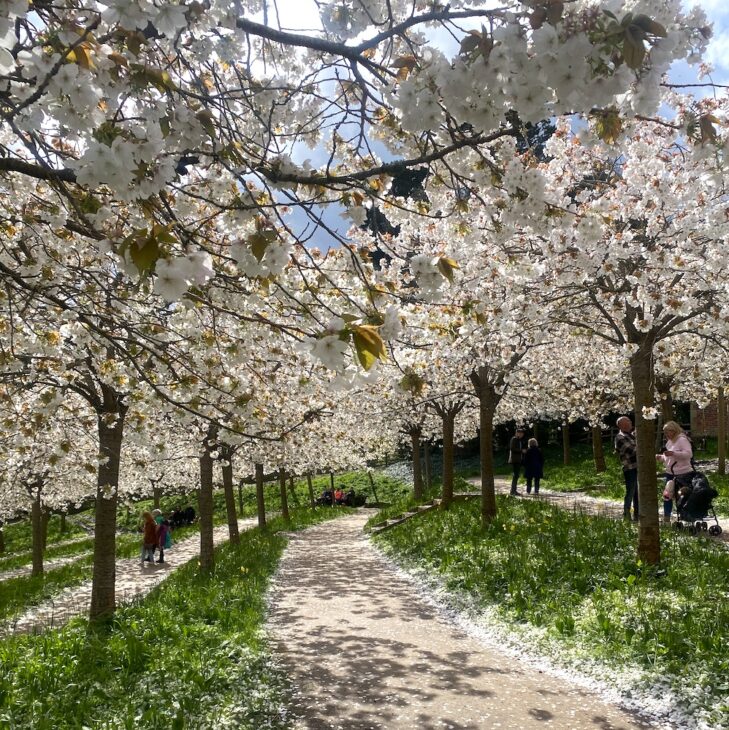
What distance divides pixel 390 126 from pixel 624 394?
65.9 feet

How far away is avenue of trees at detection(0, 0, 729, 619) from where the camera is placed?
217 centimetres

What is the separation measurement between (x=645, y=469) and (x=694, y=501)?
1999 millimetres

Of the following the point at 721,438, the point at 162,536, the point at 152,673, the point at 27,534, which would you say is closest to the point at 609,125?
the point at 152,673

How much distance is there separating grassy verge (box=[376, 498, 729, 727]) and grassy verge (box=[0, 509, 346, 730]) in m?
2.72

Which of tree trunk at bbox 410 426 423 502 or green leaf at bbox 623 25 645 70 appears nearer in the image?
green leaf at bbox 623 25 645 70

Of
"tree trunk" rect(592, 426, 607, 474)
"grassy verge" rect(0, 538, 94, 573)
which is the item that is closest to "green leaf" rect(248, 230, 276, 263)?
"grassy verge" rect(0, 538, 94, 573)

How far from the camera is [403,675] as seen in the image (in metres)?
5.29

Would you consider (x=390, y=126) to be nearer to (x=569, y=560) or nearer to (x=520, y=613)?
(x=520, y=613)

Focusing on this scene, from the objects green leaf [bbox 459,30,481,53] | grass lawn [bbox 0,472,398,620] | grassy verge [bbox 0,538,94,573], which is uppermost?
green leaf [bbox 459,30,481,53]

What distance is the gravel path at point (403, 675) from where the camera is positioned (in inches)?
172

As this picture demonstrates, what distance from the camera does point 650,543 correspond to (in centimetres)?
728

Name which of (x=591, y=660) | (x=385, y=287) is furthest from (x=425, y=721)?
(x=385, y=287)

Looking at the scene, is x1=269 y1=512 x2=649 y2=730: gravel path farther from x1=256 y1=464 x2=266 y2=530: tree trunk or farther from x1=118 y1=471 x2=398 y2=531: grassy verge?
x1=118 y1=471 x2=398 y2=531: grassy verge

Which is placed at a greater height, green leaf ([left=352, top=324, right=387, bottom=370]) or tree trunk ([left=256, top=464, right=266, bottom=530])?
green leaf ([left=352, top=324, right=387, bottom=370])
